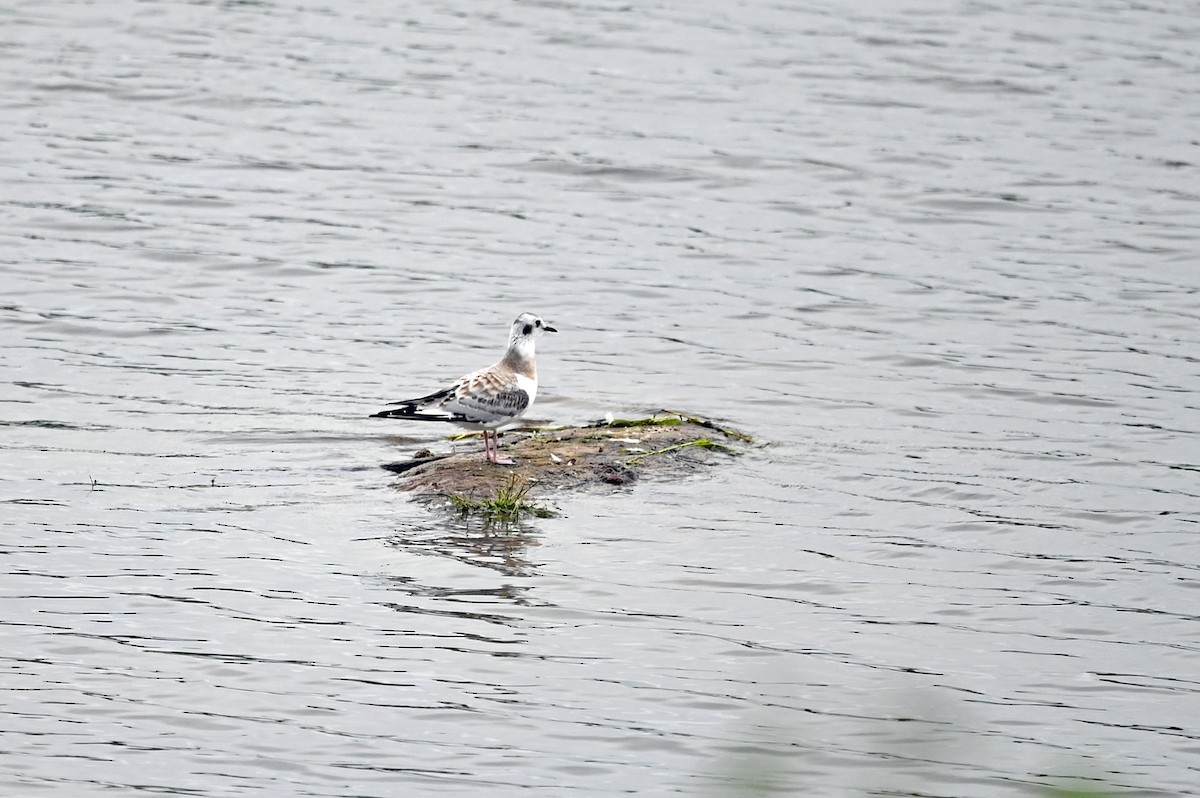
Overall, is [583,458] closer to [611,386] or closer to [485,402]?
[485,402]

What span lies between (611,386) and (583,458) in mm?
3293

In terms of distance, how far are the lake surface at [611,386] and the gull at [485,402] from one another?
67cm

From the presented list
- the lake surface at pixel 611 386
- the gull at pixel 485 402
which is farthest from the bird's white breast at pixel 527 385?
the lake surface at pixel 611 386

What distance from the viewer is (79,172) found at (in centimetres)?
2364

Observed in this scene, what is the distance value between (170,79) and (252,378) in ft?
42.9

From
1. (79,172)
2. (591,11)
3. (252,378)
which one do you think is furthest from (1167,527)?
(591,11)

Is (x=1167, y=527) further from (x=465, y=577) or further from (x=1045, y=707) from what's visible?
(x=465, y=577)

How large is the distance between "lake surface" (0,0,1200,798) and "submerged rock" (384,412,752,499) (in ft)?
0.97

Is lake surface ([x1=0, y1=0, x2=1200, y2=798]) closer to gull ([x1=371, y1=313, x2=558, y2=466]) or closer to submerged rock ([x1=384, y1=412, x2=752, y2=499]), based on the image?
submerged rock ([x1=384, y1=412, x2=752, y2=499])

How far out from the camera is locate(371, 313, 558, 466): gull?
41.4 feet

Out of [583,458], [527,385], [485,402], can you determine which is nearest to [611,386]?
[583,458]

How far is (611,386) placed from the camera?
54.3 feet

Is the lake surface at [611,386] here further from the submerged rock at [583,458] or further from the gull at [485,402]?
the gull at [485,402]

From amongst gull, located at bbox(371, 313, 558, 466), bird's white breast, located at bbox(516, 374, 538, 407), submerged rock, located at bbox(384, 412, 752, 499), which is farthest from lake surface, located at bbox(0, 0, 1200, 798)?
bird's white breast, located at bbox(516, 374, 538, 407)
